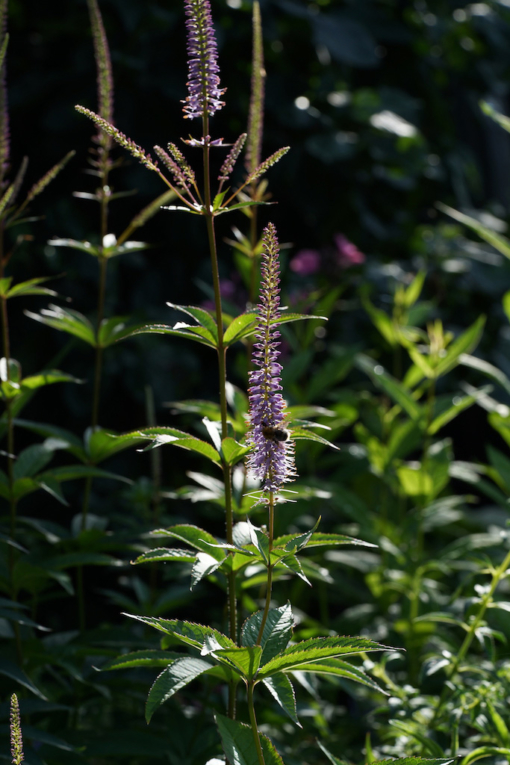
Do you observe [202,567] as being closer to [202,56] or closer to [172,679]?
[172,679]

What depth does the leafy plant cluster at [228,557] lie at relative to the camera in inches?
32.9

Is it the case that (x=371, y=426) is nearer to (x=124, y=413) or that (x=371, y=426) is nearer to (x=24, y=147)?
(x=124, y=413)

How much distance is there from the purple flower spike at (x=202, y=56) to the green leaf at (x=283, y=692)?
0.65 metres

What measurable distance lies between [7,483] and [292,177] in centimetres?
168

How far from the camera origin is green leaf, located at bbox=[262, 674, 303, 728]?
2.47 ft

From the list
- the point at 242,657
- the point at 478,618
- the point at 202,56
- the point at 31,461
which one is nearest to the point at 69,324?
the point at 31,461

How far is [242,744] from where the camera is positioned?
0.83 metres

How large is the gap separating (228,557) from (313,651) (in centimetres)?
14

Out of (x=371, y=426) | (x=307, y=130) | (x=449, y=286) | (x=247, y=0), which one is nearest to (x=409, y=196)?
(x=449, y=286)

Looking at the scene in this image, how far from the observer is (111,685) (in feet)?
4.32

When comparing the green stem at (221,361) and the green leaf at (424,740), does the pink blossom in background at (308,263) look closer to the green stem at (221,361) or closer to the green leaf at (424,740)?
the green stem at (221,361)

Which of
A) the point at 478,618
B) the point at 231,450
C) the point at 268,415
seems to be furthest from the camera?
the point at 478,618

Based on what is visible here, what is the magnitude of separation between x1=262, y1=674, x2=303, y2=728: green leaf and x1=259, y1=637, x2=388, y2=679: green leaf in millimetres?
19

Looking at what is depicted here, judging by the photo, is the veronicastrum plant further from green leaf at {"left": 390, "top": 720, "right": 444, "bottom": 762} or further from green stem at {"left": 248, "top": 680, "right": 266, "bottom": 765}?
green leaf at {"left": 390, "top": 720, "right": 444, "bottom": 762}
